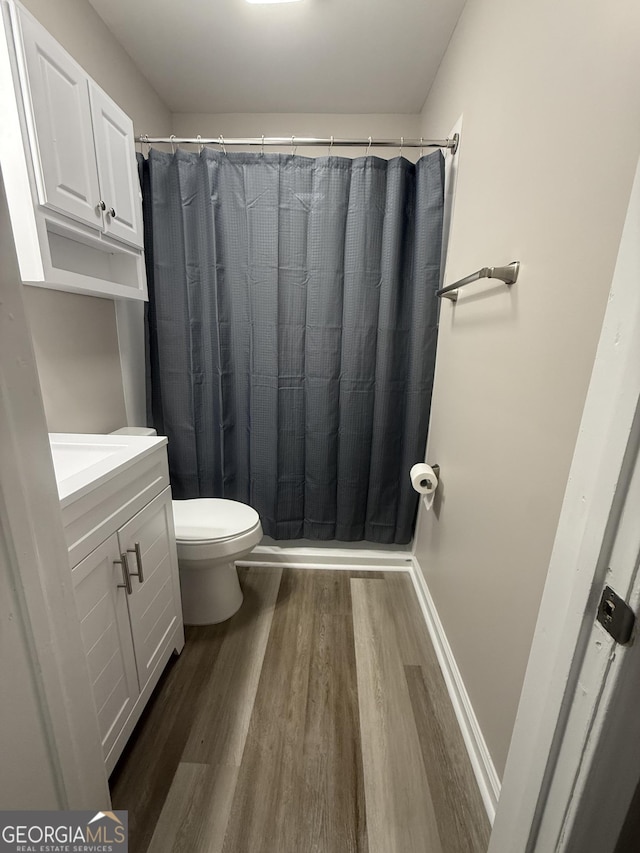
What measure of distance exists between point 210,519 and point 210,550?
0.18m

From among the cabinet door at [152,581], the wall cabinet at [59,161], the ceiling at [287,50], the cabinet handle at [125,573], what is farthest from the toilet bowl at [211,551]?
the ceiling at [287,50]

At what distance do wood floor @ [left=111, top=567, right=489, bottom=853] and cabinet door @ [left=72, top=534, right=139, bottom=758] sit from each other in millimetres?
238

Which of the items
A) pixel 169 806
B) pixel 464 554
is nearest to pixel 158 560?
pixel 169 806

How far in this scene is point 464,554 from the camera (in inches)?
47.9

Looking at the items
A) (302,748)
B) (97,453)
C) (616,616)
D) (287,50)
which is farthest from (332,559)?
(287,50)

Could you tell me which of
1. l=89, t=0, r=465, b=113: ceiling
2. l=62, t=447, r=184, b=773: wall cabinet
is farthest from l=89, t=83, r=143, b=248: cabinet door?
l=62, t=447, r=184, b=773: wall cabinet

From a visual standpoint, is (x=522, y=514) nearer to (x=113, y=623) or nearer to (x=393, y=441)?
(x=393, y=441)

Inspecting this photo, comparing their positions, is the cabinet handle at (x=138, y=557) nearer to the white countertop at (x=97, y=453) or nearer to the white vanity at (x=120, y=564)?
the white vanity at (x=120, y=564)

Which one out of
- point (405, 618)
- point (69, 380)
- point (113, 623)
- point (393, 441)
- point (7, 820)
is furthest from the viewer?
point (393, 441)

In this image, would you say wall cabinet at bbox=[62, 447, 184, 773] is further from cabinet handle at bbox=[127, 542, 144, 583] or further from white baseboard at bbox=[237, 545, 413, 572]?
white baseboard at bbox=[237, 545, 413, 572]

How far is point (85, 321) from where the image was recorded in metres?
1.44

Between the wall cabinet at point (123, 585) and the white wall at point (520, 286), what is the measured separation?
3.46ft

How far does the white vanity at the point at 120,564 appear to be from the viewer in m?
0.85

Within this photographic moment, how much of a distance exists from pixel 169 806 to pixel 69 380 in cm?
141
